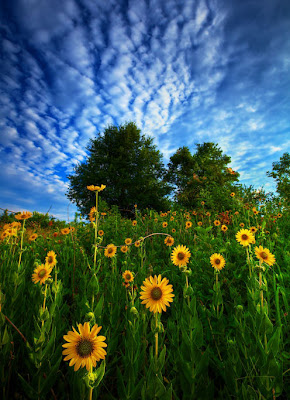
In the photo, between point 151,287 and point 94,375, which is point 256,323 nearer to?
point 151,287

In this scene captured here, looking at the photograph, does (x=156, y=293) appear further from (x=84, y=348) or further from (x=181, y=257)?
(x=181, y=257)

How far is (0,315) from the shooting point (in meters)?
1.28

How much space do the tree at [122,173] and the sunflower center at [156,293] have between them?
50.6 ft

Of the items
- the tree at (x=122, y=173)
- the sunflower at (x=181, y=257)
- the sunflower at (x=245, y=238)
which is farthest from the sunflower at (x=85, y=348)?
the tree at (x=122, y=173)

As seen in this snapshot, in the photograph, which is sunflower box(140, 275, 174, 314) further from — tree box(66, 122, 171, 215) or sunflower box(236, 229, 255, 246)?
tree box(66, 122, 171, 215)

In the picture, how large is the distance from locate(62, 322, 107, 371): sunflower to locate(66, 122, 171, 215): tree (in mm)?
15687

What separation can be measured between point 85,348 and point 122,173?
17.7 m

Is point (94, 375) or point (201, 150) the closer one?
point (94, 375)

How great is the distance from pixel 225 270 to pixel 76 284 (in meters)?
1.84

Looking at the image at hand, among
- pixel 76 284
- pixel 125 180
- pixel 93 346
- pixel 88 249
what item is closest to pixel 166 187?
pixel 125 180

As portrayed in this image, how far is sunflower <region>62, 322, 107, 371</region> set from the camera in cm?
76

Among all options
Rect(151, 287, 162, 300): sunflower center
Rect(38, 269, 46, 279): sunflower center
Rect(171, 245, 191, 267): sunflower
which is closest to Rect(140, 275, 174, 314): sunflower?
Rect(151, 287, 162, 300): sunflower center

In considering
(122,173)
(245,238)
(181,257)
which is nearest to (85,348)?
(181,257)

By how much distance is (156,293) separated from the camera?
1.07 meters
